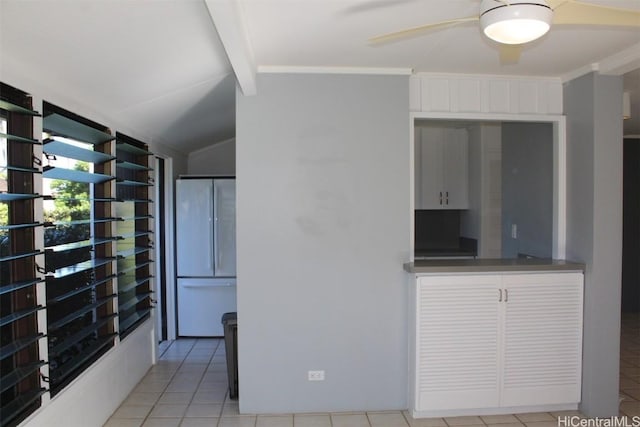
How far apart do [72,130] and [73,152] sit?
19 cm

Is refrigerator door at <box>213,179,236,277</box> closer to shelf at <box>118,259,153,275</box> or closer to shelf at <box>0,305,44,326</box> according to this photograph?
shelf at <box>118,259,153,275</box>

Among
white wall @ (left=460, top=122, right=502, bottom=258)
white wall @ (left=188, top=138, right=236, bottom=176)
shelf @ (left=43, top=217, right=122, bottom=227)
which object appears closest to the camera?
shelf @ (left=43, top=217, right=122, bottom=227)

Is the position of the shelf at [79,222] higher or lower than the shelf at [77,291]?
higher

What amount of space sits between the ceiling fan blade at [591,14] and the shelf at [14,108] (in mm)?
2240

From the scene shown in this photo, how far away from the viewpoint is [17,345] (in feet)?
6.39

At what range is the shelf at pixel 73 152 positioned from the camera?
224 cm

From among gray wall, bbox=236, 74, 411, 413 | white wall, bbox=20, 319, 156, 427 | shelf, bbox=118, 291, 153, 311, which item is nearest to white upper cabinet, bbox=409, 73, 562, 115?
gray wall, bbox=236, 74, 411, 413

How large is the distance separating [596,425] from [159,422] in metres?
2.93

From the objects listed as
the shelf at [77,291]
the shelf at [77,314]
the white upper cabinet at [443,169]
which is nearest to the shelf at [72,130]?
the shelf at [77,291]

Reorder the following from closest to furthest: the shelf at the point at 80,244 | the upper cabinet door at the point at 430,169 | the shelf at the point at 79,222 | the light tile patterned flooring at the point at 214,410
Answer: the shelf at the point at 79,222, the shelf at the point at 80,244, the light tile patterned flooring at the point at 214,410, the upper cabinet door at the point at 430,169

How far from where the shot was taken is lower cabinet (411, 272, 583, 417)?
291 centimetres

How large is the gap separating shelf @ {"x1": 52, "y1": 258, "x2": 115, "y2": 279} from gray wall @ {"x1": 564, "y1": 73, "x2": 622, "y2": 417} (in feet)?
10.8

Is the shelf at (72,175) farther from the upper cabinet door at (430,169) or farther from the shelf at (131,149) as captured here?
the upper cabinet door at (430,169)

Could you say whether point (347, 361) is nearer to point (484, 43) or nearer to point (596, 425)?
point (596, 425)
